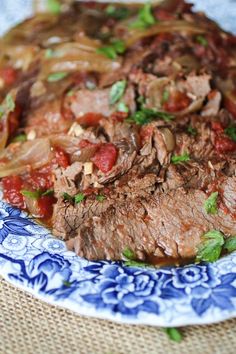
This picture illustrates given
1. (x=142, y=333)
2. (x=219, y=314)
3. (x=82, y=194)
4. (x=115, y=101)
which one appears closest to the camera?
(x=219, y=314)

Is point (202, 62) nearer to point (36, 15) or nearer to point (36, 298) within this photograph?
point (36, 15)

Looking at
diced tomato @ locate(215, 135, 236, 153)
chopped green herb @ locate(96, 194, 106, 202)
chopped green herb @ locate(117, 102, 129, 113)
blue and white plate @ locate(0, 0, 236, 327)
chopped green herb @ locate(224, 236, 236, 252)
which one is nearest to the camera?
blue and white plate @ locate(0, 0, 236, 327)

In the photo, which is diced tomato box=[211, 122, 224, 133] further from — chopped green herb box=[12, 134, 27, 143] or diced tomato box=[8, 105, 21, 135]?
diced tomato box=[8, 105, 21, 135]

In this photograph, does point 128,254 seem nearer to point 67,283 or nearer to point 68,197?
point 67,283

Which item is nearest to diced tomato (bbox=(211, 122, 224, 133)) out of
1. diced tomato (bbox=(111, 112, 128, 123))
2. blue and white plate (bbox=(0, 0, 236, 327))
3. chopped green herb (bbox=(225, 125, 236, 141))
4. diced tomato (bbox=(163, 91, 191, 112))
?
chopped green herb (bbox=(225, 125, 236, 141))

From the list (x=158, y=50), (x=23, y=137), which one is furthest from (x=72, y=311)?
(x=158, y=50)
